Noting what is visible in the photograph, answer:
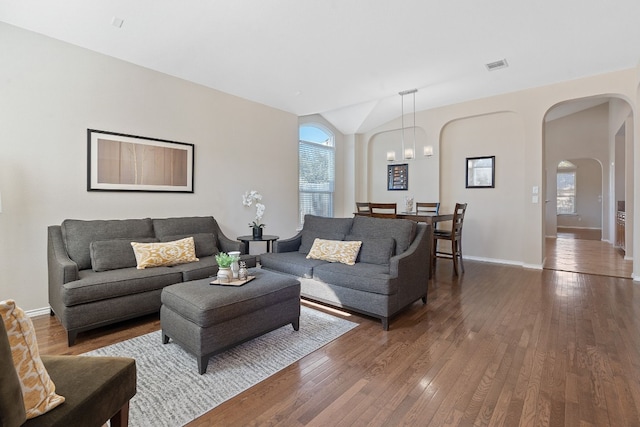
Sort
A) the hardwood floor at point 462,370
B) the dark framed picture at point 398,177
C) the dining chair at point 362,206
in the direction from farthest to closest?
the dark framed picture at point 398,177, the dining chair at point 362,206, the hardwood floor at point 462,370

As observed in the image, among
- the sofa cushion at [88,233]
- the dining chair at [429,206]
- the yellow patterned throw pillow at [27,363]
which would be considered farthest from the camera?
the dining chair at [429,206]

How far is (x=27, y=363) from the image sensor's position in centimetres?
93

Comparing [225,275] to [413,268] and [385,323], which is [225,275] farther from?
[413,268]

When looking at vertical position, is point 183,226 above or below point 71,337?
above

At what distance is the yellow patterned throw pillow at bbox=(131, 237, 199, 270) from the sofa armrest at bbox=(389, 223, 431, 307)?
2126mm

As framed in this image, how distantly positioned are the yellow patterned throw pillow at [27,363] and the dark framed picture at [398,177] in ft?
20.4

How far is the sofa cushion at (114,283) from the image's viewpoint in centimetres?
247

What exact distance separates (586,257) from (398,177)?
147 inches

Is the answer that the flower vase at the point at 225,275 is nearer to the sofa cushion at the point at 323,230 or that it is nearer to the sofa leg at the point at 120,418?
the sofa leg at the point at 120,418

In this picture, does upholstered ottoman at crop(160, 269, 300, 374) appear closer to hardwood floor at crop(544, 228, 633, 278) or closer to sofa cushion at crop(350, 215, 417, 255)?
sofa cushion at crop(350, 215, 417, 255)

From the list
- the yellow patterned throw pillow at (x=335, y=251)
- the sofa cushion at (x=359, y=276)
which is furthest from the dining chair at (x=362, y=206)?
the sofa cushion at (x=359, y=276)

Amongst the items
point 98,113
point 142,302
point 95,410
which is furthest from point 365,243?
point 98,113

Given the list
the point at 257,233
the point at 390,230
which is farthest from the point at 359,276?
the point at 257,233

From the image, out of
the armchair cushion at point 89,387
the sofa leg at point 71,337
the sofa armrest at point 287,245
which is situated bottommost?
the sofa leg at point 71,337
